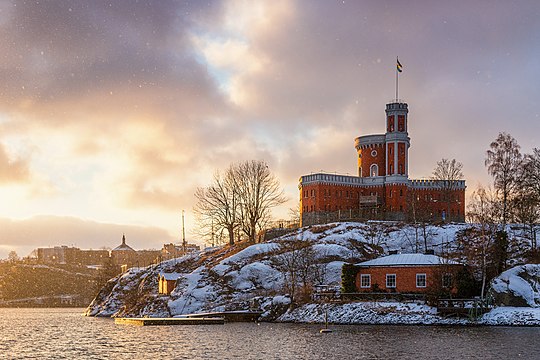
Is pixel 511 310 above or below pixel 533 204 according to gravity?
below

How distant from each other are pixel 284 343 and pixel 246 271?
40.4m

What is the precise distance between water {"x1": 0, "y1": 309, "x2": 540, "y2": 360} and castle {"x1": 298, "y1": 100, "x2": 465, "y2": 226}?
5532 centimetres

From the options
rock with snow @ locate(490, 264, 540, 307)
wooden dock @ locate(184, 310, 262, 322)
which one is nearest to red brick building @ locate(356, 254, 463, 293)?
rock with snow @ locate(490, 264, 540, 307)

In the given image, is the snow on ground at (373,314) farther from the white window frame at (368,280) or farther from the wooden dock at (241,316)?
the white window frame at (368,280)

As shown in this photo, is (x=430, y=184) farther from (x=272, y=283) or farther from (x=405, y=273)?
(x=405, y=273)

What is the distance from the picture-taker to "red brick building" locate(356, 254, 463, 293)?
69.1 meters

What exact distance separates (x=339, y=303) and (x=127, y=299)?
45959 mm

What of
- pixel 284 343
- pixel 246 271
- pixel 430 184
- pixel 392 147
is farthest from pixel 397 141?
pixel 284 343

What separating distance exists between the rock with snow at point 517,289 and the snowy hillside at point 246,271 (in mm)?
21304

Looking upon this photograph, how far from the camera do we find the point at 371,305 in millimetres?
67688

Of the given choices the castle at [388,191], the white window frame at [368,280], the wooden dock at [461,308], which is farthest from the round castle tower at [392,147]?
the wooden dock at [461,308]

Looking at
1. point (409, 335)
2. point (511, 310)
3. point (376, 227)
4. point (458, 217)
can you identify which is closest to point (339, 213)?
point (376, 227)

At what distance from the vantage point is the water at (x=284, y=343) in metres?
41.9

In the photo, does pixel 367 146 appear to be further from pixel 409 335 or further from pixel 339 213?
pixel 409 335
